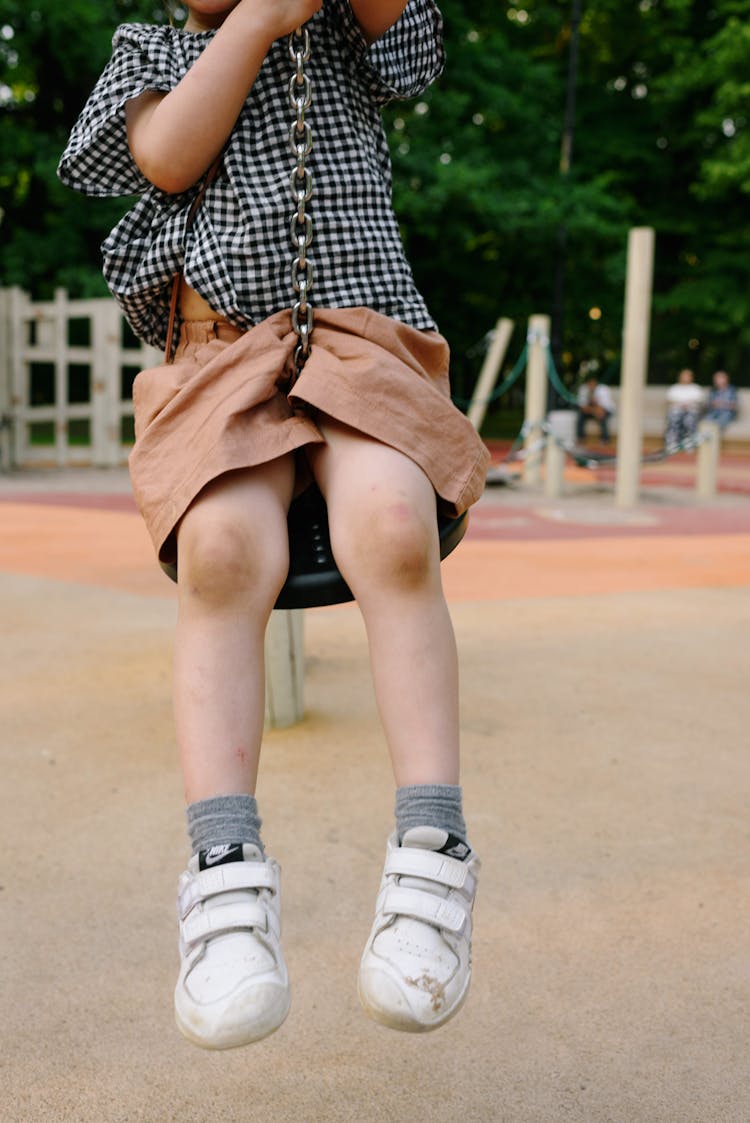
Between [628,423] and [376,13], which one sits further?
[628,423]

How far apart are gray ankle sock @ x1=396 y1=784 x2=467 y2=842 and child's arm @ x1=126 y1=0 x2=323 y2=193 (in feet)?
2.98

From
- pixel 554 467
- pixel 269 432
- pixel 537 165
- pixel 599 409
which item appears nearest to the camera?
pixel 269 432

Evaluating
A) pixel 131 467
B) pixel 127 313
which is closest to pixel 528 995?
pixel 131 467

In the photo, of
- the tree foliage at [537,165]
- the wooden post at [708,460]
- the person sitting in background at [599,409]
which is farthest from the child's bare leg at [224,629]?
the person sitting in background at [599,409]

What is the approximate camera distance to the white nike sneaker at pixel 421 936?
1.27 metres

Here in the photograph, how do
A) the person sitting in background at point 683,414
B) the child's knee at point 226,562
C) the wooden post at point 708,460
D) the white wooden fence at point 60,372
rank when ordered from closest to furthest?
the child's knee at point 226,562 → the wooden post at point 708,460 → the white wooden fence at point 60,372 → the person sitting in background at point 683,414

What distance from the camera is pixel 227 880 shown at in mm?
1317

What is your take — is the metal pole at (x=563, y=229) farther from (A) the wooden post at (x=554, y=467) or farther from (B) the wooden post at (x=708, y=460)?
(A) the wooden post at (x=554, y=467)

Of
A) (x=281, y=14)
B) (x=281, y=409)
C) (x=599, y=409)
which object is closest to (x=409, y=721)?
(x=281, y=409)

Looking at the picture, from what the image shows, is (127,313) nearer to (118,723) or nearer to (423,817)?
(423,817)

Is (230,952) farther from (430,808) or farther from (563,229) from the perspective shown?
(563,229)

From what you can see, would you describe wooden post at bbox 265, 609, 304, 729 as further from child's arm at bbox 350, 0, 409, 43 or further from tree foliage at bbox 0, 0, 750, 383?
tree foliage at bbox 0, 0, 750, 383

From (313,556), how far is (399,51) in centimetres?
86

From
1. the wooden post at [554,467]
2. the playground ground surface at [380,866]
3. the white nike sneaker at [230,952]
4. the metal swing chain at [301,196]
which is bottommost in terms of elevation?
the wooden post at [554,467]
